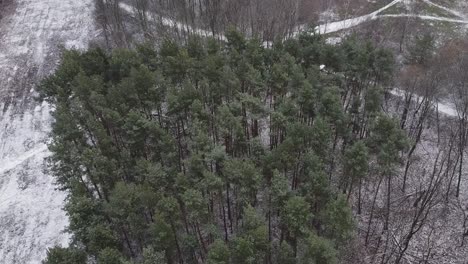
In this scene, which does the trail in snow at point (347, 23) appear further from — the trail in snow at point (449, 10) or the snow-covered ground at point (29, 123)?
the snow-covered ground at point (29, 123)

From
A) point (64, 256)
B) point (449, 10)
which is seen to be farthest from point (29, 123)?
point (449, 10)

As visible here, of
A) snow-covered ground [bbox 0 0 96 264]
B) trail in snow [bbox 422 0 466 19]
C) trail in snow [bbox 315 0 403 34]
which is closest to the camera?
snow-covered ground [bbox 0 0 96 264]

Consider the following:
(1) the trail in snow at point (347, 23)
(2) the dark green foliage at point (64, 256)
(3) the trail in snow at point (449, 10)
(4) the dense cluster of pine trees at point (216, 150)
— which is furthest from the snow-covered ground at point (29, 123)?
(3) the trail in snow at point (449, 10)

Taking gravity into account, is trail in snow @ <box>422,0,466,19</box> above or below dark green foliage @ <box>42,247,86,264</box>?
above

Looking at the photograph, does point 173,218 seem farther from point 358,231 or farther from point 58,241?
point 358,231

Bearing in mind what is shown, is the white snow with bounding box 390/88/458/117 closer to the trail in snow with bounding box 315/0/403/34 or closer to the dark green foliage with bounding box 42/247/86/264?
the trail in snow with bounding box 315/0/403/34

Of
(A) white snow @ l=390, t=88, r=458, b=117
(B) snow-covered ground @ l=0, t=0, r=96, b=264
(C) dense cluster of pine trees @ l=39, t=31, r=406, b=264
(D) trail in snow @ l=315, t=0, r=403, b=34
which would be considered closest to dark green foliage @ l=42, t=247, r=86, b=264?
(C) dense cluster of pine trees @ l=39, t=31, r=406, b=264

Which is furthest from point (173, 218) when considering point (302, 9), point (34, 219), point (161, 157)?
point (302, 9)
